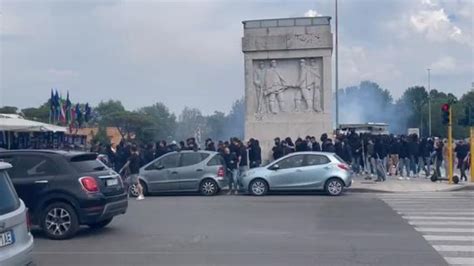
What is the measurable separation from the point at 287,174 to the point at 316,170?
0.90 m

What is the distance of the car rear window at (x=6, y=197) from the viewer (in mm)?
6961

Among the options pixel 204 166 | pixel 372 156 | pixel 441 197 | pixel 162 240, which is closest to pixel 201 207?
pixel 204 166

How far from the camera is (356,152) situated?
27.3 metres

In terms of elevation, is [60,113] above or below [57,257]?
above

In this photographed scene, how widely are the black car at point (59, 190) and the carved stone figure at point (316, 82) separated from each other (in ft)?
56.8

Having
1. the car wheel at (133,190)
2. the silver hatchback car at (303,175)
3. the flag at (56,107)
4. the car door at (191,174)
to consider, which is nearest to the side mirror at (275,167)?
the silver hatchback car at (303,175)

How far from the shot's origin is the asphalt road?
35.6 ft

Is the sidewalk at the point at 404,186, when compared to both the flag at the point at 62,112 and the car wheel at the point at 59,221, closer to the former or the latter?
the car wheel at the point at 59,221

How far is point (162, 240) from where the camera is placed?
42.1 ft

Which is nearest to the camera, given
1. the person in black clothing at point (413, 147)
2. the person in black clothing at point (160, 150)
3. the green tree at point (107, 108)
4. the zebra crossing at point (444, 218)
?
the zebra crossing at point (444, 218)

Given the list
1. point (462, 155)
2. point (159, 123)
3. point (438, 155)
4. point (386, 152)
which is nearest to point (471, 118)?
point (462, 155)

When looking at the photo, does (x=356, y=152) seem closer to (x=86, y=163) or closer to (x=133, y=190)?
(x=133, y=190)

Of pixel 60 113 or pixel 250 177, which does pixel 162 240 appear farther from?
pixel 60 113

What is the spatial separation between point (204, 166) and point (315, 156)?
342 centimetres
